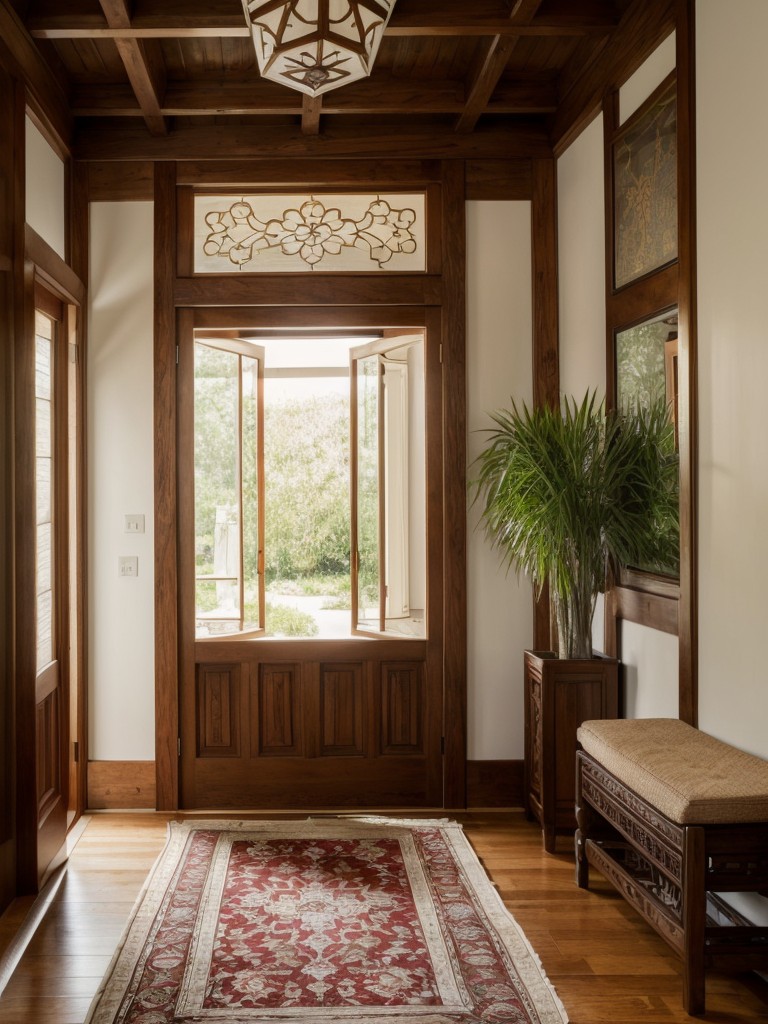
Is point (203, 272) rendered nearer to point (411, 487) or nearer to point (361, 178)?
point (361, 178)

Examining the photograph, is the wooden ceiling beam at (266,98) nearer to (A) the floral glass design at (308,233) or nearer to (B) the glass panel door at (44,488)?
(A) the floral glass design at (308,233)

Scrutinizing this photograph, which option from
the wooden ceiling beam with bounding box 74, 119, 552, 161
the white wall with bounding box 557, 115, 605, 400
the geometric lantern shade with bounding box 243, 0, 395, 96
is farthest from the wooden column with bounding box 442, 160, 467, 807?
the geometric lantern shade with bounding box 243, 0, 395, 96

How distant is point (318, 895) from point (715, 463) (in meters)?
2.00

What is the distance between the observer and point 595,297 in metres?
3.99

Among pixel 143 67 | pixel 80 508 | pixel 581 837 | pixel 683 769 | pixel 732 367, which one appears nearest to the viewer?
pixel 683 769

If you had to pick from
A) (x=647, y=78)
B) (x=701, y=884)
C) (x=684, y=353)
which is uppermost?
(x=647, y=78)

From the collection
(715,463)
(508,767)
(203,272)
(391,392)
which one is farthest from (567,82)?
(508,767)

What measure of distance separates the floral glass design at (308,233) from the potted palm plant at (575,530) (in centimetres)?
124

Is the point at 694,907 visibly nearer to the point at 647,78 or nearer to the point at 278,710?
the point at 278,710

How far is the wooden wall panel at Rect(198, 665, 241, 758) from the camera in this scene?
14.6ft

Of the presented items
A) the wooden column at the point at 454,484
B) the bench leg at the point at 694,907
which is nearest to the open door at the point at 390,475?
the wooden column at the point at 454,484

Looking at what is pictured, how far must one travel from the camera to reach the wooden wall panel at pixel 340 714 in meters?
4.48

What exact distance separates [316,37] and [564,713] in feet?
8.41

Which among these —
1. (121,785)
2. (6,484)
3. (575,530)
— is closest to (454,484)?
(575,530)
